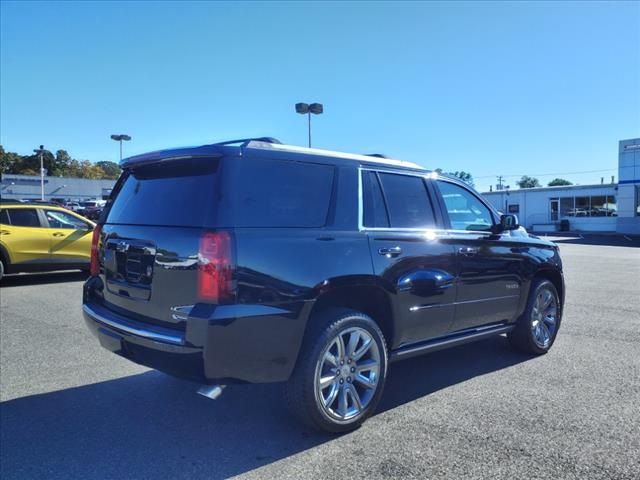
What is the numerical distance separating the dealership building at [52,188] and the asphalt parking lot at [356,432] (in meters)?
74.5

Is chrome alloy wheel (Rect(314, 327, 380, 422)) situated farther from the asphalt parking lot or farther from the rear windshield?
the rear windshield

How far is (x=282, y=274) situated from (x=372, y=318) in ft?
3.40

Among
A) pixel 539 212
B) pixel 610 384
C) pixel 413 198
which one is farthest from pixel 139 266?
pixel 539 212

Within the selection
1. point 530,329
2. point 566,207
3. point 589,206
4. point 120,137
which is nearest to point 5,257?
point 530,329

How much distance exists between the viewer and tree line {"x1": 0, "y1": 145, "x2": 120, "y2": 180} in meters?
118

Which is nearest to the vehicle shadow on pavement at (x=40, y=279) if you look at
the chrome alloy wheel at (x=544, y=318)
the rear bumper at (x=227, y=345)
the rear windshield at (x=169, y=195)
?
the rear windshield at (x=169, y=195)

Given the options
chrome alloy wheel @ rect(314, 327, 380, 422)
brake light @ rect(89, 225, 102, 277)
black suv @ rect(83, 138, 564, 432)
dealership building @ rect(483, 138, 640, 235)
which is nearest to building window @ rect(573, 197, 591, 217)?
dealership building @ rect(483, 138, 640, 235)

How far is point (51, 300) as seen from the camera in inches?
353

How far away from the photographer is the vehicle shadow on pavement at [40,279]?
11109 millimetres

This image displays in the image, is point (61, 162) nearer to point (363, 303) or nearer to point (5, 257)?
point (5, 257)

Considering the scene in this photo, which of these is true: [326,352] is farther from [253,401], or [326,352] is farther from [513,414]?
[513,414]

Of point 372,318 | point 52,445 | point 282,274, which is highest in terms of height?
point 282,274

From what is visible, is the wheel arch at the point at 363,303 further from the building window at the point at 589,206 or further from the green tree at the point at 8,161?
the green tree at the point at 8,161

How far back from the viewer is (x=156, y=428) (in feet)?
12.5
